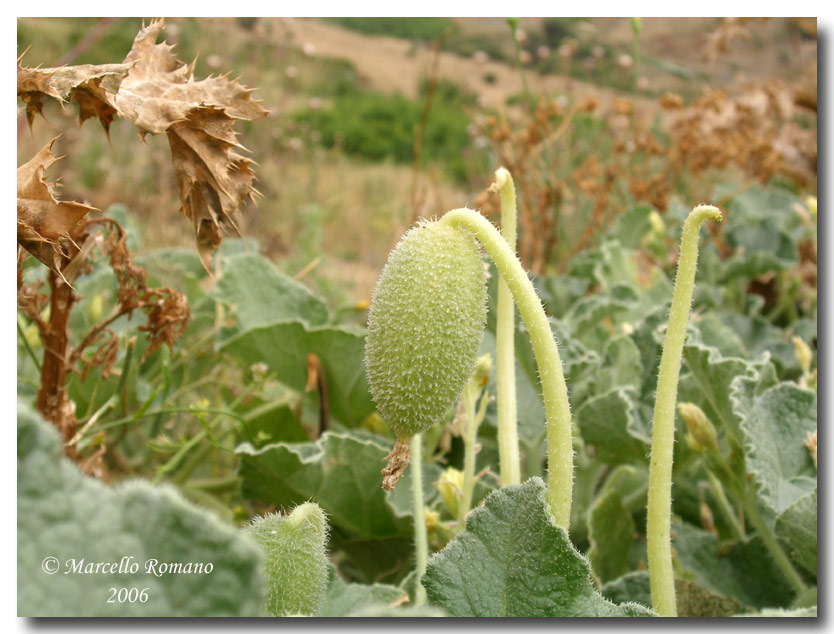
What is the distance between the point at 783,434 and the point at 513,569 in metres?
0.56

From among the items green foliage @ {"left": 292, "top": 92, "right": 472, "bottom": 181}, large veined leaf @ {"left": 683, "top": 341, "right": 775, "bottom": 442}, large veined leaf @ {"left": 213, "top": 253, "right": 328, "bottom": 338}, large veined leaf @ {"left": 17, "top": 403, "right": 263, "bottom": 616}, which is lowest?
large veined leaf @ {"left": 17, "top": 403, "right": 263, "bottom": 616}

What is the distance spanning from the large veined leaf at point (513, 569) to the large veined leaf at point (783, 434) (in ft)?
1.30

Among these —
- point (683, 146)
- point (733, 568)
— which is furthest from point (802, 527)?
point (683, 146)

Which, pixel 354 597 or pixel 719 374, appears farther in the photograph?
pixel 719 374

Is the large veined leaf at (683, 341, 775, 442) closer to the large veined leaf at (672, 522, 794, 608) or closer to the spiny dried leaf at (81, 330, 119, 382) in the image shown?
the large veined leaf at (672, 522, 794, 608)

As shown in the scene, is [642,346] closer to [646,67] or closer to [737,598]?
[737,598]

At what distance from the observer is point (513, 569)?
0.79m

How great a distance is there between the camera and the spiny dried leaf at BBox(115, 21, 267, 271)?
90cm

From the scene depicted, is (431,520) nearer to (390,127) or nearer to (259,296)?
(259,296)

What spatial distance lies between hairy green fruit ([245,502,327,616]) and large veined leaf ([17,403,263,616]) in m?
0.20

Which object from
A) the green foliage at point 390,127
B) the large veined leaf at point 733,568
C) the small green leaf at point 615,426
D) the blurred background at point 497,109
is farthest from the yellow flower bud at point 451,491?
the green foliage at point 390,127

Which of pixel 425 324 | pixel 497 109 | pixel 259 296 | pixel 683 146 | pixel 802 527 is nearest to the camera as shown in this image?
pixel 425 324

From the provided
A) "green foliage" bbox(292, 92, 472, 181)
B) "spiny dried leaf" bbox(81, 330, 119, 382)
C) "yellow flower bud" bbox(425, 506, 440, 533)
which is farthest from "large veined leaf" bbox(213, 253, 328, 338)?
"green foliage" bbox(292, 92, 472, 181)

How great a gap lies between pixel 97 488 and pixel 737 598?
100 cm
